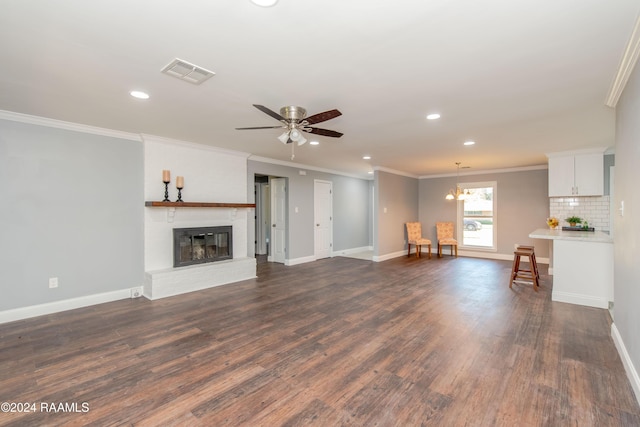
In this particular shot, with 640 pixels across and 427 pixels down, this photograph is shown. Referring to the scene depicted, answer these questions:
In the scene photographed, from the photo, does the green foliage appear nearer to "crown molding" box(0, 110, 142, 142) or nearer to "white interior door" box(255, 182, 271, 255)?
"white interior door" box(255, 182, 271, 255)

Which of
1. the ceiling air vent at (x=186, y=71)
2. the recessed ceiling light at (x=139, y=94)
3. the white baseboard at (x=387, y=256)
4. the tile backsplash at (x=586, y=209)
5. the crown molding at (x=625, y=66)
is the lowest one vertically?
the white baseboard at (x=387, y=256)

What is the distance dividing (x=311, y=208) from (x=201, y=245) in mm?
3064

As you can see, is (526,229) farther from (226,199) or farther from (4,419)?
(4,419)

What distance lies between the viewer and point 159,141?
4652 millimetres

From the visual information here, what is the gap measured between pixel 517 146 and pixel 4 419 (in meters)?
6.84

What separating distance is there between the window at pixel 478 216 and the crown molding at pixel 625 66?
5351 mm

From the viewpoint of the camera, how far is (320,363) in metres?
2.53

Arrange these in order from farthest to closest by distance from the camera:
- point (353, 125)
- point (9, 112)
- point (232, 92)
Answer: point (353, 125) → point (9, 112) → point (232, 92)

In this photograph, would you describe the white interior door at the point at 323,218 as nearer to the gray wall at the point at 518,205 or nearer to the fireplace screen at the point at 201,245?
the fireplace screen at the point at 201,245

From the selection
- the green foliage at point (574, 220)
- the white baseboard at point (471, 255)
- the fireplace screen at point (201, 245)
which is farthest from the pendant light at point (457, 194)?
the fireplace screen at point (201, 245)

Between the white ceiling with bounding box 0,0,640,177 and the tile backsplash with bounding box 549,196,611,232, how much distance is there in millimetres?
2353

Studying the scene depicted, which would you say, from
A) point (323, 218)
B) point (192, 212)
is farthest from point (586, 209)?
point (192, 212)

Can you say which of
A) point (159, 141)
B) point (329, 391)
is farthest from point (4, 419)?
point (159, 141)

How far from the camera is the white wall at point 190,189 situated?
182 inches
